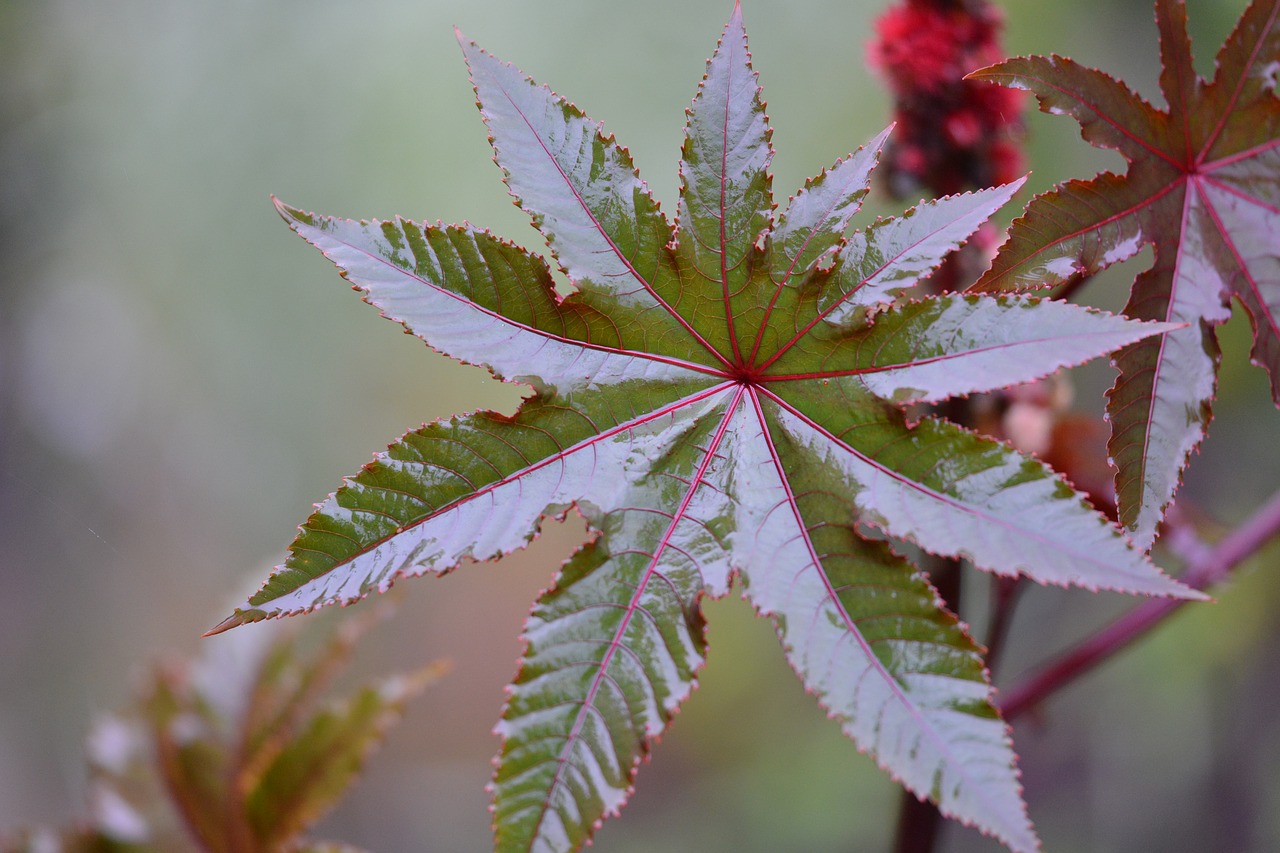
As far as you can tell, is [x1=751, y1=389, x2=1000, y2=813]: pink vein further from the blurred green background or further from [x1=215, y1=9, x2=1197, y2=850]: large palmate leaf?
the blurred green background

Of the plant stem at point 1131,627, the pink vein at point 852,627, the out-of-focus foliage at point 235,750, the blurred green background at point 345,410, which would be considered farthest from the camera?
the blurred green background at point 345,410

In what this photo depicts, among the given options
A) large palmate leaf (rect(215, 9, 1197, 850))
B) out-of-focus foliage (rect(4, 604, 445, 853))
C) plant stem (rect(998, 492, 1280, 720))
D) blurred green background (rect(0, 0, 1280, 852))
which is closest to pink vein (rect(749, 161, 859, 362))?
large palmate leaf (rect(215, 9, 1197, 850))

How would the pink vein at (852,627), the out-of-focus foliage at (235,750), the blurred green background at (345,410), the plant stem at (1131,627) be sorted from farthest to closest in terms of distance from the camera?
1. the blurred green background at (345,410)
2. the out-of-focus foliage at (235,750)
3. the plant stem at (1131,627)
4. the pink vein at (852,627)

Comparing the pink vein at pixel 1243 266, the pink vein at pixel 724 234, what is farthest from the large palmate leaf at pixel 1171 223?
the pink vein at pixel 724 234

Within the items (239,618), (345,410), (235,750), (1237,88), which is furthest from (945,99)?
(345,410)

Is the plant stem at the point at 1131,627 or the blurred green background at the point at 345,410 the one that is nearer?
the plant stem at the point at 1131,627

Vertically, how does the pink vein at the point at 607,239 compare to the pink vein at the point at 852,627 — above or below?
above

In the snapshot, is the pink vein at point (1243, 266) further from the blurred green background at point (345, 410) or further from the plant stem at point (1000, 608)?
the blurred green background at point (345, 410)

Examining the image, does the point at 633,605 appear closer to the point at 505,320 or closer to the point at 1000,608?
the point at 505,320
